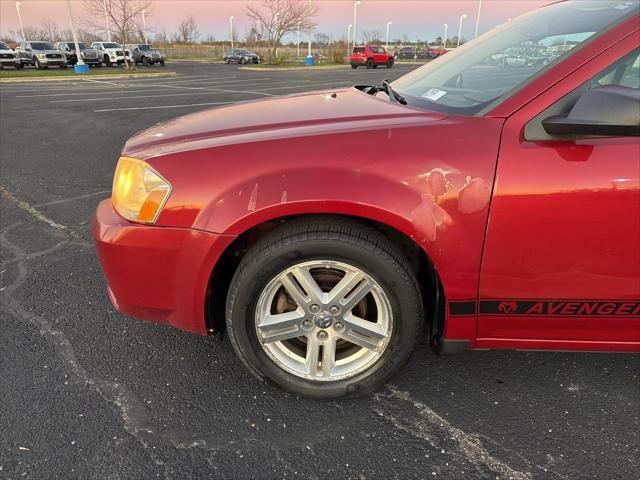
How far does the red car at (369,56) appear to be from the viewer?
3562 cm

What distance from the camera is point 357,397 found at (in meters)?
2.15

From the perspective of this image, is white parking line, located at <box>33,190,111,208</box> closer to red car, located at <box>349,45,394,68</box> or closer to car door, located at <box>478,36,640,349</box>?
car door, located at <box>478,36,640,349</box>

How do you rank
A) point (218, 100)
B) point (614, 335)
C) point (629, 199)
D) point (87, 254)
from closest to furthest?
point (629, 199) → point (614, 335) → point (87, 254) → point (218, 100)

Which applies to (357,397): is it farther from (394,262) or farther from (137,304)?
(137,304)

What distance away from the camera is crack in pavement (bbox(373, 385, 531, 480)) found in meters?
1.82

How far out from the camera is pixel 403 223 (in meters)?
1.81

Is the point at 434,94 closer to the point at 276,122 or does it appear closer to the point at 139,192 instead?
the point at 276,122

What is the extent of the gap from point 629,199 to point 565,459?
1047mm

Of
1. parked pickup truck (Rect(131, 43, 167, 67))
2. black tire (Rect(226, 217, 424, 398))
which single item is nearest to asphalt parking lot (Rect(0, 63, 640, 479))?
black tire (Rect(226, 217, 424, 398))

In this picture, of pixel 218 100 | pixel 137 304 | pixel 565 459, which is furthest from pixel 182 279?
pixel 218 100

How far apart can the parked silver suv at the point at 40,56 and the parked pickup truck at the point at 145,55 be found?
735 centimetres

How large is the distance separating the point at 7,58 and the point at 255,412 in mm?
35175

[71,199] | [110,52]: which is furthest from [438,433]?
[110,52]

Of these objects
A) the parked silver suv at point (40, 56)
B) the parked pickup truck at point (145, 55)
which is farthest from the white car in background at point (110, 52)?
the parked silver suv at point (40, 56)
